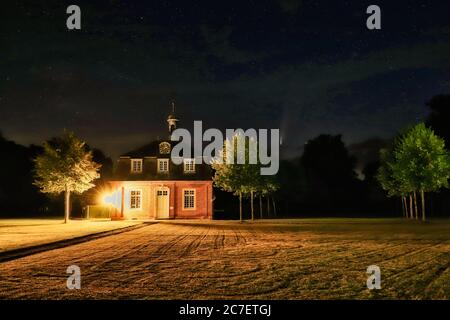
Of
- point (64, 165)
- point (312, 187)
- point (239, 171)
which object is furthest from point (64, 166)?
point (312, 187)

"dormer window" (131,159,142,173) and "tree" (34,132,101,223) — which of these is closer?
"tree" (34,132,101,223)

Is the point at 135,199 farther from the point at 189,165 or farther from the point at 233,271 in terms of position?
the point at 233,271

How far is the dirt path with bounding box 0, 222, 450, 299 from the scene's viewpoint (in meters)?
7.51

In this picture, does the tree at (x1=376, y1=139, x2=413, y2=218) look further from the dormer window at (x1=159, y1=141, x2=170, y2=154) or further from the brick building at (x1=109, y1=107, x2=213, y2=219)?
the dormer window at (x1=159, y1=141, x2=170, y2=154)

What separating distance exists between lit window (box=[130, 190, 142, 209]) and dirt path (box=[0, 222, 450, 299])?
964 inches

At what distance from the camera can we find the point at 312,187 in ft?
249

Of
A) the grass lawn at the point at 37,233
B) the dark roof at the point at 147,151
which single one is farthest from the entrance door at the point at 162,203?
the grass lawn at the point at 37,233

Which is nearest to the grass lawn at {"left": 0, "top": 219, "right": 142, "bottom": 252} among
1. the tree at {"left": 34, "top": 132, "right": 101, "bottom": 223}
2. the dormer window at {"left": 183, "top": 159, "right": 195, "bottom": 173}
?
the tree at {"left": 34, "top": 132, "right": 101, "bottom": 223}

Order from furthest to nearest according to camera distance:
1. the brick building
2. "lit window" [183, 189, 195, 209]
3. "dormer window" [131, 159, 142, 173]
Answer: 1. "dormer window" [131, 159, 142, 173]
2. "lit window" [183, 189, 195, 209]
3. the brick building

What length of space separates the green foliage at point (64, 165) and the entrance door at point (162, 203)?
7.14m

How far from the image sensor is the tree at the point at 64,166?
34.6 m
